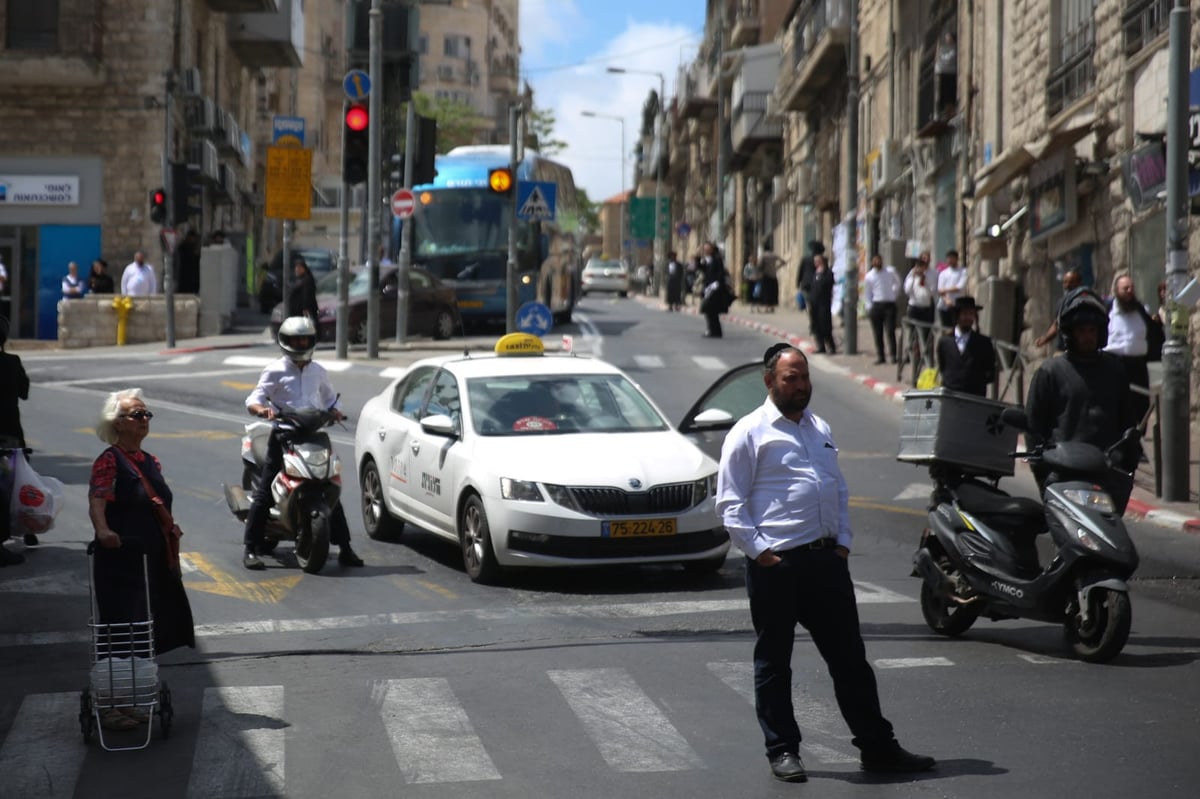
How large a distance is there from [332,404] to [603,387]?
1.95 m

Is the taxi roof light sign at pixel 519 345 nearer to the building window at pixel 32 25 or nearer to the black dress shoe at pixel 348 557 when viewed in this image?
the black dress shoe at pixel 348 557

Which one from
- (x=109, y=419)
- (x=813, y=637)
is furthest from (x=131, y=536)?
(x=813, y=637)

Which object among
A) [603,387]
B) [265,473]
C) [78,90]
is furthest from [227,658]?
[78,90]

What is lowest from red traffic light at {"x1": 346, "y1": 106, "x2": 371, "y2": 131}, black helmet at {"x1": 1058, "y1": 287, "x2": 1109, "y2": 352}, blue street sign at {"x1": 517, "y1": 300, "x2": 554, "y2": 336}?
black helmet at {"x1": 1058, "y1": 287, "x2": 1109, "y2": 352}

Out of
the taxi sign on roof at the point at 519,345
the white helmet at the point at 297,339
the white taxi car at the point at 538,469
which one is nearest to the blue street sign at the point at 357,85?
the taxi sign on roof at the point at 519,345

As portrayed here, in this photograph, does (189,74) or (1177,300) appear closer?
(1177,300)

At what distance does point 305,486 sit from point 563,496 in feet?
6.67

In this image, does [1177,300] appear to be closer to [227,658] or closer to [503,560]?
[503,560]

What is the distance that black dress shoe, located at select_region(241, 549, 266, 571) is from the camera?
12.7 m

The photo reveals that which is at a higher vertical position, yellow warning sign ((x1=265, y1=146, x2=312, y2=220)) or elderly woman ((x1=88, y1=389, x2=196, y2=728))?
yellow warning sign ((x1=265, y1=146, x2=312, y2=220))

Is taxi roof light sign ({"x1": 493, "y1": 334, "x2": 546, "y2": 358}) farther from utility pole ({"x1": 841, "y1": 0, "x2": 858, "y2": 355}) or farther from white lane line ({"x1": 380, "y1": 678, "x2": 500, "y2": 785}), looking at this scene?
utility pole ({"x1": 841, "y1": 0, "x2": 858, "y2": 355})

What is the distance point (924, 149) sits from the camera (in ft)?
126

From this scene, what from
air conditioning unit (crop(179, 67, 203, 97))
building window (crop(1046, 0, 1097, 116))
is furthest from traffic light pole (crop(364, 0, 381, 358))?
air conditioning unit (crop(179, 67, 203, 97))

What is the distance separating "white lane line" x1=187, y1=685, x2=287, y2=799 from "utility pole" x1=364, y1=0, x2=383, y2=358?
806 inches
